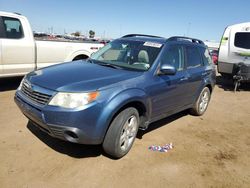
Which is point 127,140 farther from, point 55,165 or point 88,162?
point 55,165

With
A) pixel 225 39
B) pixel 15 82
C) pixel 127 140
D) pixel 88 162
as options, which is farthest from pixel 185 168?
pixel 225 39

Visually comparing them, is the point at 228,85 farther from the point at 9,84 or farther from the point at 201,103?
the point at 9,84

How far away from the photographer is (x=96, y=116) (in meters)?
3.37

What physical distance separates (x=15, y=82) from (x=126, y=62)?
196 inches

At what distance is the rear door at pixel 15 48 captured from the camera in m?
6.74

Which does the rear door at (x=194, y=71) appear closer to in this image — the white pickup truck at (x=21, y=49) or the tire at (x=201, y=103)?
the tire at (x=201, y=103)

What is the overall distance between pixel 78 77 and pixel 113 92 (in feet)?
1.99

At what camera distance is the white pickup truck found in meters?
6.75

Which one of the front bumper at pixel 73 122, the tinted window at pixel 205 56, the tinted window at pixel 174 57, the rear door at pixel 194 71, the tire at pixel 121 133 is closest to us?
the front bumper at pixel 73 122

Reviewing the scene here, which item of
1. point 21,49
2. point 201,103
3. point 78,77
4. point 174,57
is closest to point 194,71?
point 174,57

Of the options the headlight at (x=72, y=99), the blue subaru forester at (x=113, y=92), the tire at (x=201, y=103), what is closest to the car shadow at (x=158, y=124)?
the tire at (x=201, y=103)

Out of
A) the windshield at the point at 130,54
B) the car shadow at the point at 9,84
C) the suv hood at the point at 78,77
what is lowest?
the car shadow at the point at 9,84

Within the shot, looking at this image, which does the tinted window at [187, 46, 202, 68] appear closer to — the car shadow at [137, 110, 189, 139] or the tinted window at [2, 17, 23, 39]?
the car shadow at [137, 110, 189, 139]

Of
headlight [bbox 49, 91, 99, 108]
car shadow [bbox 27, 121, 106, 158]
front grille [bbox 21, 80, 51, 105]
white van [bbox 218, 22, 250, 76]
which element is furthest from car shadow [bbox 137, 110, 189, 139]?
white van [bbox 218, 22, 250, 76]
